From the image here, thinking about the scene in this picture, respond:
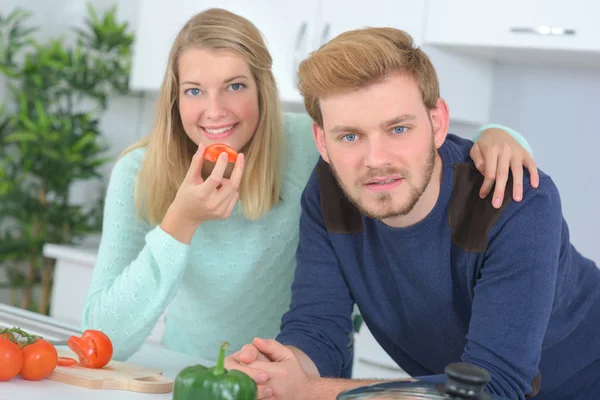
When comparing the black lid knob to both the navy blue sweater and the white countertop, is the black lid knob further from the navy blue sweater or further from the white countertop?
the white countertop

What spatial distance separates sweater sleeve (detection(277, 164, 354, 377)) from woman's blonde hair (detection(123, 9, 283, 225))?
20cm

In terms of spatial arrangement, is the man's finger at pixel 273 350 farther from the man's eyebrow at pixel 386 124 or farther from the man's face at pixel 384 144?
the man's eyebrow at pixel 386 124

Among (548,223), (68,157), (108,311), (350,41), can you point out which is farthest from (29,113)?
(548,223)

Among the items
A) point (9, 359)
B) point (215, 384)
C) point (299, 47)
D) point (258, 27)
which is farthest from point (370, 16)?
point (215, 384)

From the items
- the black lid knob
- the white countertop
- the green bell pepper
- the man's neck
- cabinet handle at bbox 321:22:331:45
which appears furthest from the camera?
the white countertop

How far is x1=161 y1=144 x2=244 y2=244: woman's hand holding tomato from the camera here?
67.5 inches

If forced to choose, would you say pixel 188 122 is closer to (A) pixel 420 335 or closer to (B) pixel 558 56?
(A) pixel 420 335

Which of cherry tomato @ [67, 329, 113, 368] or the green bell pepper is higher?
the green bell pepper

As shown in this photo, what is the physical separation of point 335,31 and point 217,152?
5.11ft

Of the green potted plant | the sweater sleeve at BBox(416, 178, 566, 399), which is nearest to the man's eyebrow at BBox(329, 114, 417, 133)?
the sweater sleeve at BBox(416, 178, 566, 399)

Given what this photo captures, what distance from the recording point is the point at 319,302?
5.66 ft

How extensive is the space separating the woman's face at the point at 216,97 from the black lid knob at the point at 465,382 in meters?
1.06

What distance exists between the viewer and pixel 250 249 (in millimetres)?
2004

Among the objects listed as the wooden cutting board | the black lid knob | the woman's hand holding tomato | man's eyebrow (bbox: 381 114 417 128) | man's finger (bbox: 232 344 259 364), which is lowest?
the wooden cutting board
